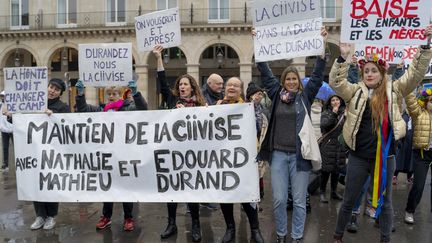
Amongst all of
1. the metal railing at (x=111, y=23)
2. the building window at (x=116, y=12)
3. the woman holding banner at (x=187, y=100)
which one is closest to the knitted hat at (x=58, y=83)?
the woman holding banner at (x=187, y=100)

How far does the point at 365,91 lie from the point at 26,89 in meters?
4.37

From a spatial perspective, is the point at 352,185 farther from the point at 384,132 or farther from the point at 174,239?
the point at 174,239

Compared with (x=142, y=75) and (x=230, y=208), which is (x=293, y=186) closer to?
(x=230, y=208)

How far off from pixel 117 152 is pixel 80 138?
20.7 inches

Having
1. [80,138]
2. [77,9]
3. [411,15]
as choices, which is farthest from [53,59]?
[411,15]

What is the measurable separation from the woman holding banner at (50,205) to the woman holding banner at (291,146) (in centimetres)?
293

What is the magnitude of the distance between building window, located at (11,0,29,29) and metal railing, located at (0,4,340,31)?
0.42ft

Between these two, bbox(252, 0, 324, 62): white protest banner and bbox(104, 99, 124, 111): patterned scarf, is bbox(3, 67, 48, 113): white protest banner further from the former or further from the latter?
bbox(252, 0, 324, 62): white protest banner

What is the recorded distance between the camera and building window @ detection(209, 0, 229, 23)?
26.1m

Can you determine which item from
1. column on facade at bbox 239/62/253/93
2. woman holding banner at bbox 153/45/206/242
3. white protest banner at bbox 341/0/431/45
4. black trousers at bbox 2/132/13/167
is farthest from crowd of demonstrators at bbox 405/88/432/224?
column on facade at bbox 239/62/253/93

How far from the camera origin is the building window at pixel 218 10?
2614cm

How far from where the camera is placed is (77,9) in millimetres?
27016

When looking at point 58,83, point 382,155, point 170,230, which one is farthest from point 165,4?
point 382,155

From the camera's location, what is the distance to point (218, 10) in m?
26.2
